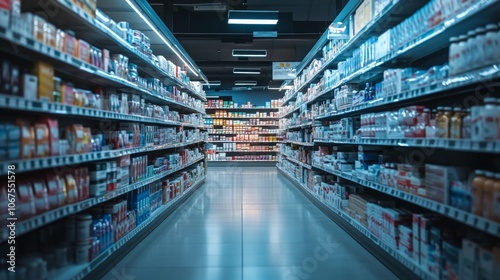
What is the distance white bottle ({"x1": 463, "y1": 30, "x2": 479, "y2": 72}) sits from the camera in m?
2.02

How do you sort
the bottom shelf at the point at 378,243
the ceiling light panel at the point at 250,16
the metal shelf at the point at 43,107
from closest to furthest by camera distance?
the metal shelf at the point at 43,107
the bottom shelf at the point at 378,243
the ceiling light panel at the point at 250,16

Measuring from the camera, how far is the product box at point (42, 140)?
2.18m

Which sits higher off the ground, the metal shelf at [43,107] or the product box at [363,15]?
the product box at [363,15]

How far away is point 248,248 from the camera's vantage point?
12.3ft

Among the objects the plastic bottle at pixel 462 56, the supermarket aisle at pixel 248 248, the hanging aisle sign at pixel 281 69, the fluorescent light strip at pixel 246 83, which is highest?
the fluorescent light strip at pixel 246 83

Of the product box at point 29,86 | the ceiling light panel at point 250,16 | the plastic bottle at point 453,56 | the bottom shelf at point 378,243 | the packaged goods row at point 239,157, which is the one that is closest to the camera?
the product box at point 29,86

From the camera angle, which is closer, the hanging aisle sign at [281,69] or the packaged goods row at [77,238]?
the packaged goods row at [77,238]

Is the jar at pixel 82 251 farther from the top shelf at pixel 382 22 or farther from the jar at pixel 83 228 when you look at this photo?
the top shelf at pixel 382 22

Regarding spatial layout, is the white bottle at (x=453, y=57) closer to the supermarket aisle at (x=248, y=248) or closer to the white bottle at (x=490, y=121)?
the white bottle at (x=490, y=121)

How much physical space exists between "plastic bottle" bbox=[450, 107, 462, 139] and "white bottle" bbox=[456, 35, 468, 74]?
0.28 m

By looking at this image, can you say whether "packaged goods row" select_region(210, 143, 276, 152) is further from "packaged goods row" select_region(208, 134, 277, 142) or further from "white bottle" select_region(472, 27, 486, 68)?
"white bottle" select_region(472, 27, 486, 68)

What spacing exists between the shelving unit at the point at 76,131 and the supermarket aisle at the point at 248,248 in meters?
0.35

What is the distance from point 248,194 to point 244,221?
2.46m

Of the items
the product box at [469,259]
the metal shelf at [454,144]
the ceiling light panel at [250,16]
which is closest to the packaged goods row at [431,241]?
the product box at [469,259]
